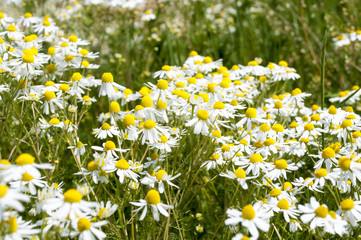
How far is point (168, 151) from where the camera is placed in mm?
1857

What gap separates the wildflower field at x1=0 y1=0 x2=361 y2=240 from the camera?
4.91 feet

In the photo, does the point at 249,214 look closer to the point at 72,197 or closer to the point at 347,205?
the point at 347,205

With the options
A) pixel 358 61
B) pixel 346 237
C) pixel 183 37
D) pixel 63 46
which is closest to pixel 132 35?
pixel 183 37

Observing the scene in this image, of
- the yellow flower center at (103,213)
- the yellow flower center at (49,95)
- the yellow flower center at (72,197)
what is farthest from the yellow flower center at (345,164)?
the yellow flower center at (49,95)

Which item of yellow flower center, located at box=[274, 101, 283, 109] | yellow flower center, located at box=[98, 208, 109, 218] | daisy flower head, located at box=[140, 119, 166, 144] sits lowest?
yellow flower center, located at box=[98, 208, 109, 218]

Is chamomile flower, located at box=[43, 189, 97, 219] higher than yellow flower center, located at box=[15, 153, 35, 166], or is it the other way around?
yellow flower center, located at box=[15, 153, 35, 166]

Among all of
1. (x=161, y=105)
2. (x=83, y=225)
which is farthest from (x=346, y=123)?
(x=83, y=225)

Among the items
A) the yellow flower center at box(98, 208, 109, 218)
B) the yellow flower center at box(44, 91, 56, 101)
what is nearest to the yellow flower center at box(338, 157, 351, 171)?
the yellow flower center at box(98, 208, 109, 218)

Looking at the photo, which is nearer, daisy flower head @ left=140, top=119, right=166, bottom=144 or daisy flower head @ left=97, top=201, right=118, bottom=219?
daisy flower head @ left=97, top=201, right=118, bottom=219

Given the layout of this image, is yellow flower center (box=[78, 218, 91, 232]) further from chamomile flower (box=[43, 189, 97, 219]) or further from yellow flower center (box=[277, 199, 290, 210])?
yellow flower center (box=[277, 199, 290, 210])

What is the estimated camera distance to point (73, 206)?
51.8 inches

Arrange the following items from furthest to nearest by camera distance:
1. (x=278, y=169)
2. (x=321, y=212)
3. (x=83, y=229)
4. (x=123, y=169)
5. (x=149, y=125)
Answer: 1. (x=278, y=169)
2. (x=149, y=125)
3. (x=123, y=169)
4. (x=321, y=212)
5. (x=83, y=229)

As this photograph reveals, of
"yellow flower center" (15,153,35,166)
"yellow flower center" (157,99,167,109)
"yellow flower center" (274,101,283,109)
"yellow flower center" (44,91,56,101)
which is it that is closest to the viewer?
"yellow flower center" (15,153,35,166)

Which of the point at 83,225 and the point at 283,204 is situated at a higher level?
the point at 83,225
